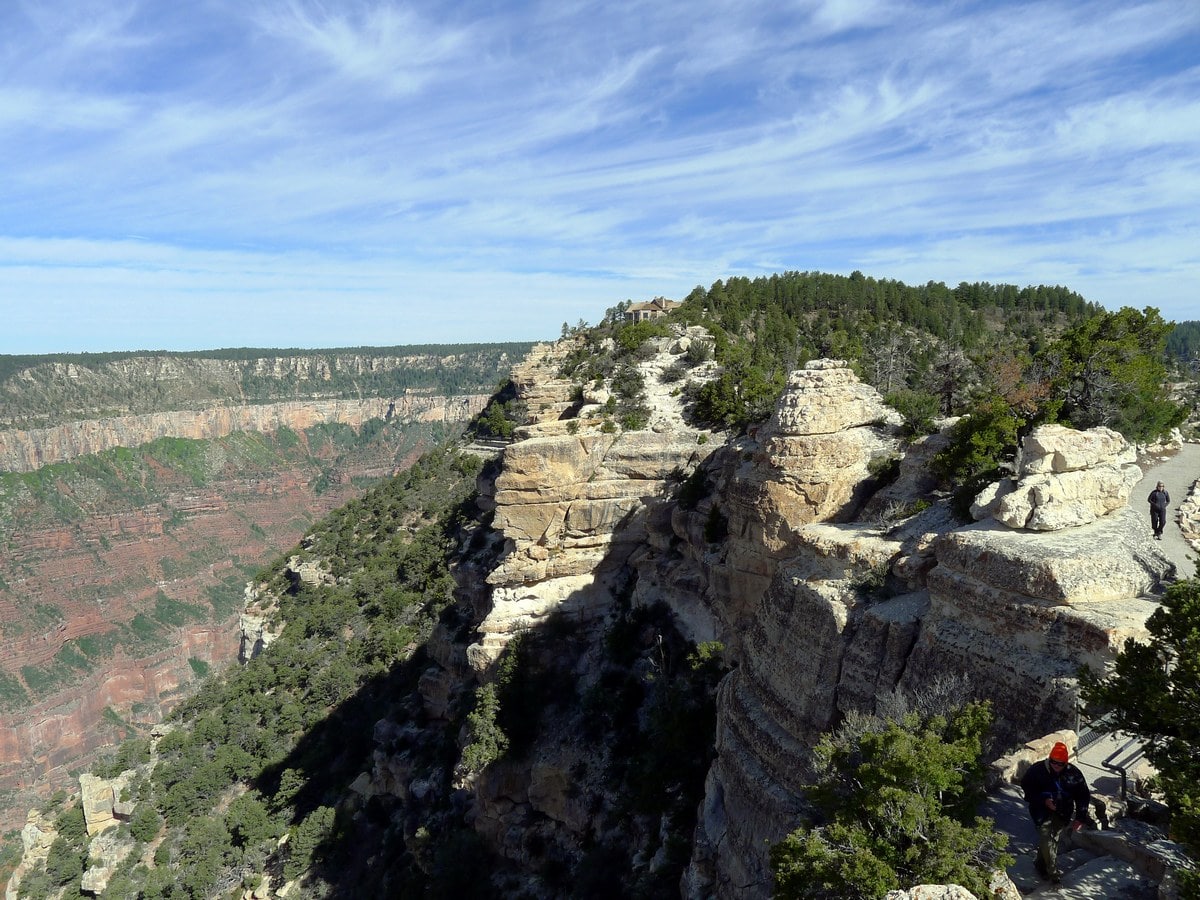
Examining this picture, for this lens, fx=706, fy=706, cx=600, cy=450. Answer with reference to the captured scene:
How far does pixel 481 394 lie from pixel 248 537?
59588 mm

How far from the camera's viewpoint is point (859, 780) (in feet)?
30.0

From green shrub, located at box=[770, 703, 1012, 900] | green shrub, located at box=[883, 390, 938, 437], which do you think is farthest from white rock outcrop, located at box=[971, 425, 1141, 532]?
green shrub, located at box=[883, 390, 938, 437]

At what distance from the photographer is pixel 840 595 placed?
45.9 ft

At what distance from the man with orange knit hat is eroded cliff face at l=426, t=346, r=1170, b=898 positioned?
7.98 feet

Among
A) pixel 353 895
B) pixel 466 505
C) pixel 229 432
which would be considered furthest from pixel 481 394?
pixel 353 895

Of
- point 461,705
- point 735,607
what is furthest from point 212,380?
point 735,607

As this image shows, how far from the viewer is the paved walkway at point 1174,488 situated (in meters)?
13.2

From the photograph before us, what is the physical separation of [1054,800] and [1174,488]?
13.9 meters

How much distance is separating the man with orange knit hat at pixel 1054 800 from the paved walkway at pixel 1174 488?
6585 millimetres

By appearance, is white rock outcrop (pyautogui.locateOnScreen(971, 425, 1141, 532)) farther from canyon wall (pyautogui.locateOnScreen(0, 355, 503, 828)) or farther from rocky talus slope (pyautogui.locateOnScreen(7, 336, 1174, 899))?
canyon wall (pyautogui.locateOnScreen(0, 355, 503, 828))

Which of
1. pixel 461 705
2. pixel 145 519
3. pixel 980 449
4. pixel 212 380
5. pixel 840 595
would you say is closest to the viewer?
pixel 840 595

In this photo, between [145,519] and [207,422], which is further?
[207,422]

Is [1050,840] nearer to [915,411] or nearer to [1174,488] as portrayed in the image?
[1174,488]

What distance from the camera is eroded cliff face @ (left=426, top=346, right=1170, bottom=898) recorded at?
11.0m
